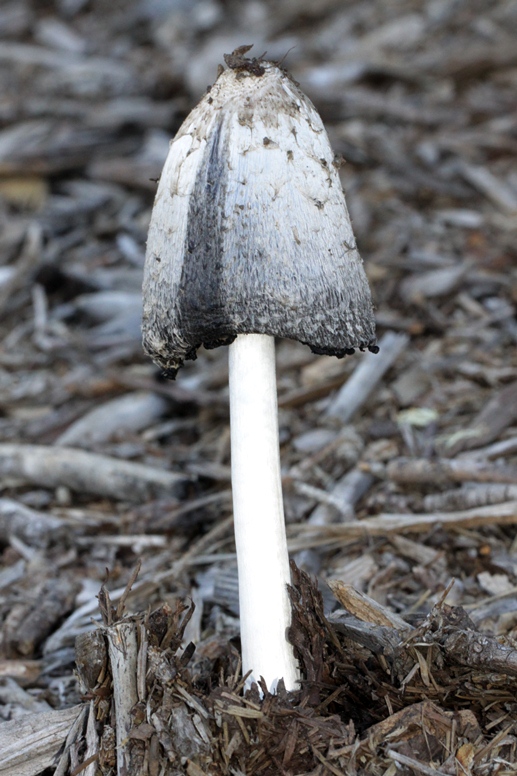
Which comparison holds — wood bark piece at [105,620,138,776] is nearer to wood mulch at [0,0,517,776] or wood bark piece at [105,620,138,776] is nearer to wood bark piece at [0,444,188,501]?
wood mulch at [0,0,517,776]

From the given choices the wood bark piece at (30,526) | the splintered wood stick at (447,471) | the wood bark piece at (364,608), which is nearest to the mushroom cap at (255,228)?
the wood bark piece at (364,608)

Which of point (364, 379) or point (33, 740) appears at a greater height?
point (364, 379)

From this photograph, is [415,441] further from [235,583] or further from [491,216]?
[491,216]

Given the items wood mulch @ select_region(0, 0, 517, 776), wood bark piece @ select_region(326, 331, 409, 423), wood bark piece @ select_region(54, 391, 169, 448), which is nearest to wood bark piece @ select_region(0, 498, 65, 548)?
wood mulch @ select_region(0, 0, 517, 776)

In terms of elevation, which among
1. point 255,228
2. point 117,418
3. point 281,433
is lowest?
point 255,228

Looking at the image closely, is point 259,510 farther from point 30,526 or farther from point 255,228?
point 30,526

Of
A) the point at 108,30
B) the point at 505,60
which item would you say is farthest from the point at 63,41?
the point at 505,60

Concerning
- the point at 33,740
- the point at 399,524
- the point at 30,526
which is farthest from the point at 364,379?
the point at 33,740

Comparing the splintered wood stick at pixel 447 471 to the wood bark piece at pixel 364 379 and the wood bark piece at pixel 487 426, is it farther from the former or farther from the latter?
the wood bark piece at pixel 364 379
